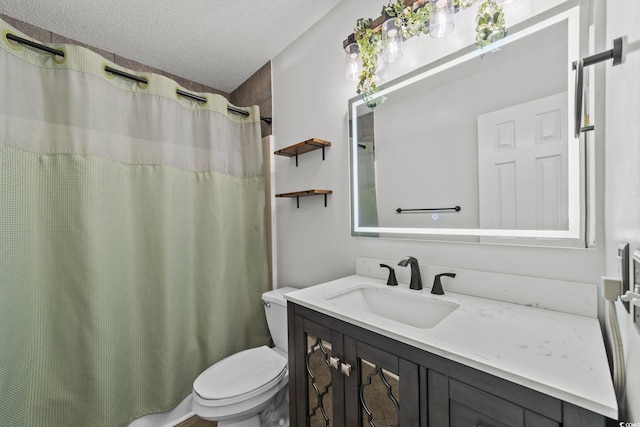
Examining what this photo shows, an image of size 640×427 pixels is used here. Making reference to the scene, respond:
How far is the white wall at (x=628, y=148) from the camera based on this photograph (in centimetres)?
42

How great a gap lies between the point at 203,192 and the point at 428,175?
1408mm

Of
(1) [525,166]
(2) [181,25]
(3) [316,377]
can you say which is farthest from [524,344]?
(2) [181,25]

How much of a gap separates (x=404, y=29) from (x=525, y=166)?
2.48ft

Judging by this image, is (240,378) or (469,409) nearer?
(469,409)

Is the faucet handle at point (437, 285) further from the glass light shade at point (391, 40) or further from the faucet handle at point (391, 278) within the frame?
the glass light shade at point (391, 40)

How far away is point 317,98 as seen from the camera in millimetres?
1709

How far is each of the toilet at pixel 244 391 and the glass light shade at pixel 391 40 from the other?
144 centimetres

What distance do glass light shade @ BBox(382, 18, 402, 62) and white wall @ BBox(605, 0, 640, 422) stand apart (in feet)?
2.27

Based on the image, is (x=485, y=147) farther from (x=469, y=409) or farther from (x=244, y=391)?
(x=244, y=391)

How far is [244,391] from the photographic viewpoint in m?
1.23

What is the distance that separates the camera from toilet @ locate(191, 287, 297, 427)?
47.1 inches

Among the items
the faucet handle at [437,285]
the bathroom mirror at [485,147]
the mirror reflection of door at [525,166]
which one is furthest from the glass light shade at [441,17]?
the faucet handle at [437,285]

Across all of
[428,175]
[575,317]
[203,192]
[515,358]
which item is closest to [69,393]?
[203,192]

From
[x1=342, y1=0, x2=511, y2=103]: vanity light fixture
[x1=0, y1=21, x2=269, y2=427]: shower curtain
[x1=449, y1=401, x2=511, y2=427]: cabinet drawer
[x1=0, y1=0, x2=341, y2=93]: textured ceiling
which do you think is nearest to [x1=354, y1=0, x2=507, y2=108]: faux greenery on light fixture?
[x1=342, y1=0, x2=511, y2=103]: vanity light fixture
